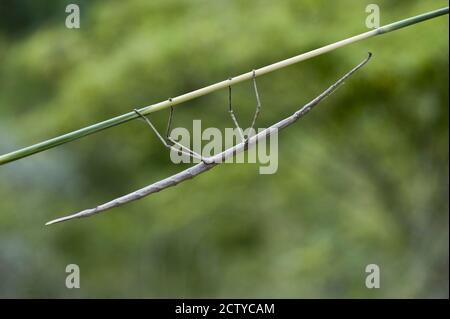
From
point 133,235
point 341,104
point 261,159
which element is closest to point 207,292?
point 133,235

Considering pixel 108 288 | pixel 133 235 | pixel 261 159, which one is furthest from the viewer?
pixel 108 288

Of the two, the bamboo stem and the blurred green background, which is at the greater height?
the blurred green background

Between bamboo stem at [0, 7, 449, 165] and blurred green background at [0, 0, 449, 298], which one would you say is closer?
bamboo stem at [0, 7, 449, 165]

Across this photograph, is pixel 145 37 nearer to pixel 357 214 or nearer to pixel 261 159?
pixel 261 159

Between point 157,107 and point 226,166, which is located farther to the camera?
point 226,166

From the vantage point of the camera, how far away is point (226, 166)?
769 cm

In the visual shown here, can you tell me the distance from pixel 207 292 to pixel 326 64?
379cm

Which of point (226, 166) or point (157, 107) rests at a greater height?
point (226, 166)

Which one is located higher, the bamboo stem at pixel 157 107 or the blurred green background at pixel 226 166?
the blurred green background at pixel 226 166

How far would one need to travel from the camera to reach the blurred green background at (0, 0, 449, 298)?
253 inches

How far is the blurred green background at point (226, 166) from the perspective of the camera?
253 inches

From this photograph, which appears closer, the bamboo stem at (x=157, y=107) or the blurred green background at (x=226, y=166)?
the bamboo stem at (x=157, y=107)

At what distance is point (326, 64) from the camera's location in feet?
21.0

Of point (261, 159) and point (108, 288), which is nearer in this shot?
point (261, 159)
